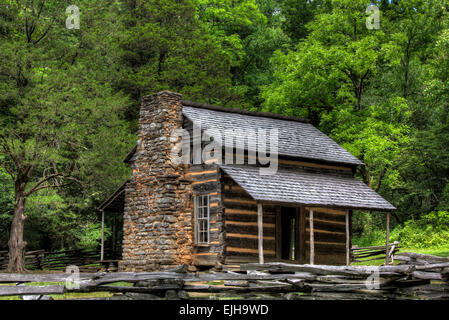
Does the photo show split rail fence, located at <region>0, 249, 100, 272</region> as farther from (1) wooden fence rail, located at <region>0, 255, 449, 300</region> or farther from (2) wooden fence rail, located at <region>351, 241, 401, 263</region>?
(1) wooden fence rail, located at <region>0, 255, 449, 300</region>

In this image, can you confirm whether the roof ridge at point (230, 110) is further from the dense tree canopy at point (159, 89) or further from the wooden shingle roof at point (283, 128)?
the dense tree canopy at point (159, 89)

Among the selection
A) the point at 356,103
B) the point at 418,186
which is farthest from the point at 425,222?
the point at 356,103

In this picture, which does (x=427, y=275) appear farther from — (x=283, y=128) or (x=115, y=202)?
(x=115, y=202)

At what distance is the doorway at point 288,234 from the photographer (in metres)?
20.9

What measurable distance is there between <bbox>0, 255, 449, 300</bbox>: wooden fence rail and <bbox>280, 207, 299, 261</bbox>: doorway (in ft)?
24.7

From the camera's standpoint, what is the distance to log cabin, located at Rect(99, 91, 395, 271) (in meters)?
19.1

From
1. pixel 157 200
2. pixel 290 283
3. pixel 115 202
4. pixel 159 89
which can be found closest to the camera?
pixel 290 283

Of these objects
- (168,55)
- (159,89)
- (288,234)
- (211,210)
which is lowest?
(288,234)

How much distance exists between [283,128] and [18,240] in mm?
11238

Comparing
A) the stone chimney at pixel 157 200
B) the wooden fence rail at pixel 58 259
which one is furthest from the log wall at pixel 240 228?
the wooden fence rail at pixel 58 259

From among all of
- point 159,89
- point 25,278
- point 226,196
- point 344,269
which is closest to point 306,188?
point 226,196

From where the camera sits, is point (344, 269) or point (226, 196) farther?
point (226, 196)

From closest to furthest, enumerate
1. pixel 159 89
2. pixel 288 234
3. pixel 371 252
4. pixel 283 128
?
pixel 288 234 < pixel 283 128 < pixel 371 252 < pixel 159 89

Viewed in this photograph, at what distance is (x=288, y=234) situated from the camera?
71.5 ft
